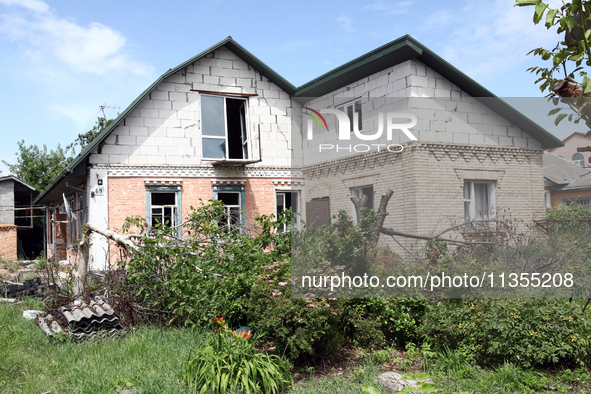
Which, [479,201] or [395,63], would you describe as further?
[395,63]

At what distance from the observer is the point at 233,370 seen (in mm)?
4531

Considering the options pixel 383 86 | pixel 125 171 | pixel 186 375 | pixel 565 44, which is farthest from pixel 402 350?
pixel 125 171

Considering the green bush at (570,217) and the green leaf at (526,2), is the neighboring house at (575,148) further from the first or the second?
the green leaf at (526,2)

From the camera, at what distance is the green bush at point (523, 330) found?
4699mm

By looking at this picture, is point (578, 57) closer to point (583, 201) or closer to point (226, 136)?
point (583, 201)

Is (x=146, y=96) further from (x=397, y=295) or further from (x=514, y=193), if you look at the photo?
(x=514, y=193)

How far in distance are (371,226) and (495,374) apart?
194 cm

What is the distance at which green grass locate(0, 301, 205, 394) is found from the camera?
4.68m

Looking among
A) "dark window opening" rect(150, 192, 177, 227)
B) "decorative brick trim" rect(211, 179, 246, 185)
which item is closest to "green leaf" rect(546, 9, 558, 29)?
"dark window opening" rect(150, 192, 177, 227)

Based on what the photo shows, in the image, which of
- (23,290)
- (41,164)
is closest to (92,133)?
(41,164)

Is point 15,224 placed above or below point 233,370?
above

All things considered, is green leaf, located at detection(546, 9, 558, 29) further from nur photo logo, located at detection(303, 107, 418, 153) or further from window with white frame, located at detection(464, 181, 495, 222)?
nur photo logo, located at detection(303, 107, 418, 153)

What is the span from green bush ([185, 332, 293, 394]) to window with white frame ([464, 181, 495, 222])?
8.02 feet

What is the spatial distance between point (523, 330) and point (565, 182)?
60.0 inches
